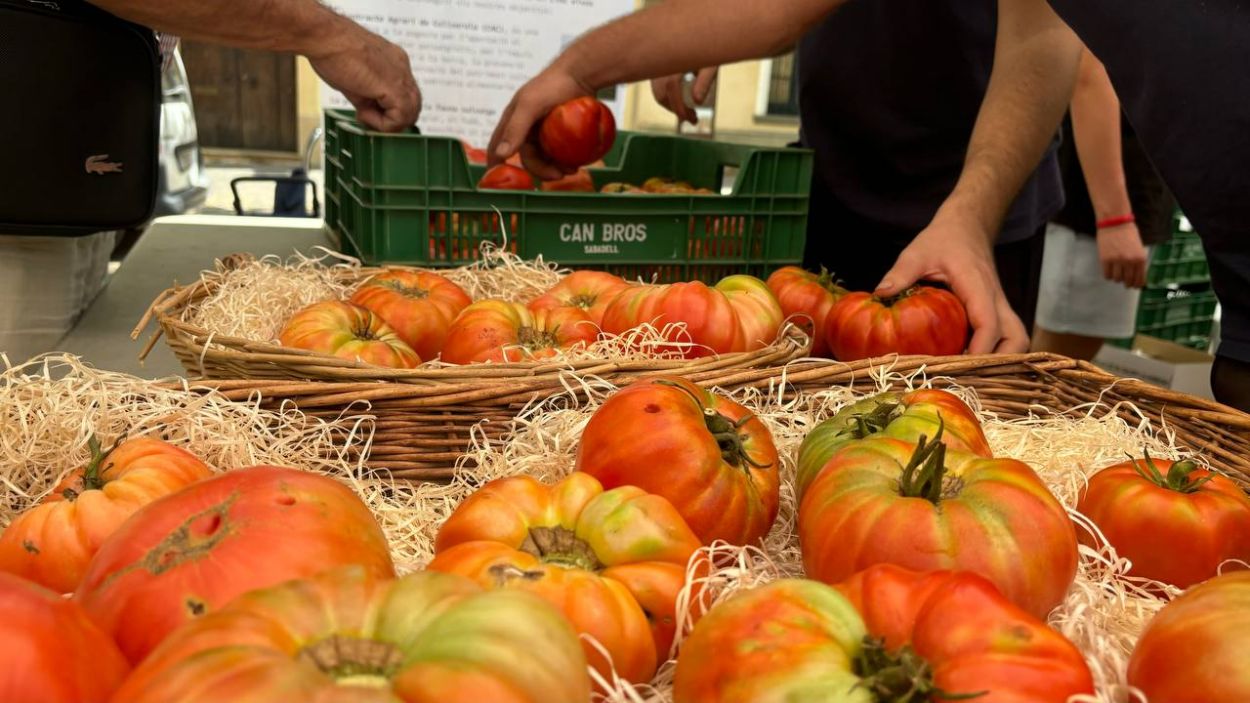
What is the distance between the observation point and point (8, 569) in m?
0.89

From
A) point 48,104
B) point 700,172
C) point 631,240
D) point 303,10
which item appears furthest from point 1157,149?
point 48,104

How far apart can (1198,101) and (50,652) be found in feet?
5.31

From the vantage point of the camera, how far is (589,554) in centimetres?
86

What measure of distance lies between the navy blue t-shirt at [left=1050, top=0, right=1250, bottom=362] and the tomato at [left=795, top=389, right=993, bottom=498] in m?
0.65

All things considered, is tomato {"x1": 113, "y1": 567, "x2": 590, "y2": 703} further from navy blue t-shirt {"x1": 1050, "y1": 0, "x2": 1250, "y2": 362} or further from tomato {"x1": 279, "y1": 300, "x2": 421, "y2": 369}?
navy blue t-shirt {"x1": 1050, "y1": 0, "x2": 1250, "y2": 362}

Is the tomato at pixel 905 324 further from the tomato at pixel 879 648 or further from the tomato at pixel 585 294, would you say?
the tomato at pixel 879 648

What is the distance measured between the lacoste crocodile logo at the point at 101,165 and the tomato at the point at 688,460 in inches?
52.0

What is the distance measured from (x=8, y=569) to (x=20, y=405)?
0.39 metres

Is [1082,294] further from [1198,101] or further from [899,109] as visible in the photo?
[1198,101]

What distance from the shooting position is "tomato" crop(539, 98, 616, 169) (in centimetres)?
240

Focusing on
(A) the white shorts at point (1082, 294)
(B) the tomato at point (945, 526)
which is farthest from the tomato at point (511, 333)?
(A) the white shorts at point (1082, 294)

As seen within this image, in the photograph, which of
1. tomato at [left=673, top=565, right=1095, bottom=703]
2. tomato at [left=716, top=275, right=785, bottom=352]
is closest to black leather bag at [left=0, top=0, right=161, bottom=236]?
tomato at [left=716, top=275, right=785, bottom=352]

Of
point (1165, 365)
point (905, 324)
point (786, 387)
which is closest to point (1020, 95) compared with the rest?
point (905, 324)

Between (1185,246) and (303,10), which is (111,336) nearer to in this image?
(303,10)
